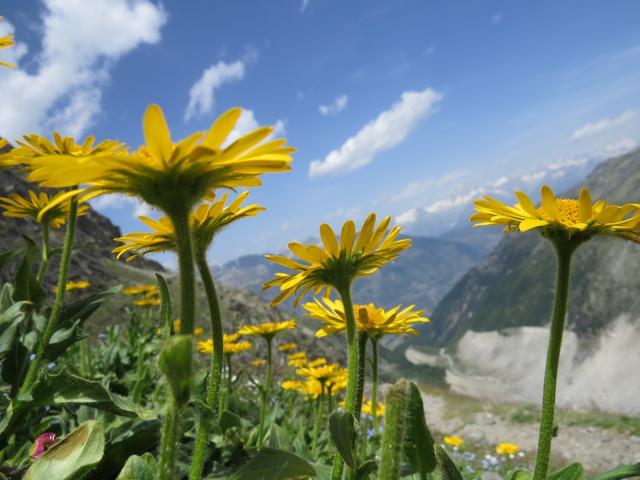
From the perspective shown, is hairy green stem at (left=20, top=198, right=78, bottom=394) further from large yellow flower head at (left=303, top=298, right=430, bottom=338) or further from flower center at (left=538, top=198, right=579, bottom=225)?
flower center at (left=538, top=198, right=579, bottom=225)

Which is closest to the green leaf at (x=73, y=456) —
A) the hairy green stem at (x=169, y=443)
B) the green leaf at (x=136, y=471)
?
the green leaf at (x=136, y=471)

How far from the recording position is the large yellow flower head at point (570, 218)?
2600mm

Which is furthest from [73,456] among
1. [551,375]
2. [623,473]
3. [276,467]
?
[623,473]

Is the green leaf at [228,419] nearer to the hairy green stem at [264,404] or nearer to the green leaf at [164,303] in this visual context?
the hairy green stem at [264,404]

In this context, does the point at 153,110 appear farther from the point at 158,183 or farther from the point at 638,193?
the point at 638,193

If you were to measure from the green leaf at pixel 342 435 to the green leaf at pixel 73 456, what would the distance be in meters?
1.12

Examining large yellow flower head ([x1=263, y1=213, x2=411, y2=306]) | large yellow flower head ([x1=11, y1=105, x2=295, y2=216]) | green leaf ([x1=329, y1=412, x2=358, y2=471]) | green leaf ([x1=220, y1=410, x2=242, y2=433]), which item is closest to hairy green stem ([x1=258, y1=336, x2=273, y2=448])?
green leaf ([x1=220, y1=410, x2=242, y2=433])

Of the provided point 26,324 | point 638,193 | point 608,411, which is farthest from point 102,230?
point 638,193

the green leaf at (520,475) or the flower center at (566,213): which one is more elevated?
the flower center at (566,213)

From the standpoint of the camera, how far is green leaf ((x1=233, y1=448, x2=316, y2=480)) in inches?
85.7

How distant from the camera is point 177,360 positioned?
1.40m

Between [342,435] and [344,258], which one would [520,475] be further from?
[344,258]

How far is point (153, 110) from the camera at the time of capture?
1646 mm

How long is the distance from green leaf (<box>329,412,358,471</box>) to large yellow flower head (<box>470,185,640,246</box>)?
4.58ft
